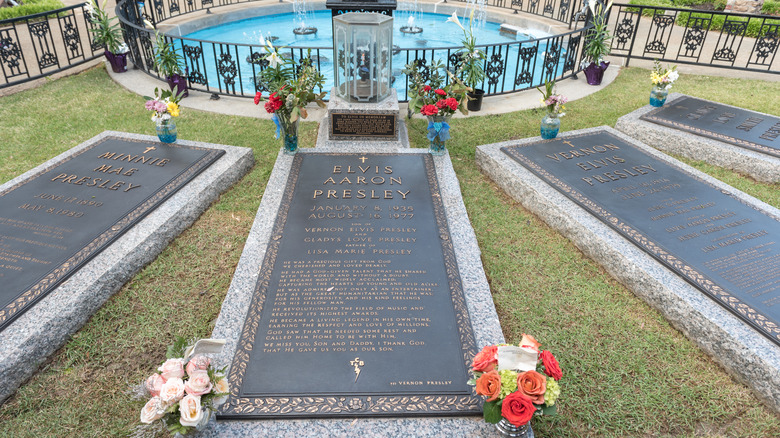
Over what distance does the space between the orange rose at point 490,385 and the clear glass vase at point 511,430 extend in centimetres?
34

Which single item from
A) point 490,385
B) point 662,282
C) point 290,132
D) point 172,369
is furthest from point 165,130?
point 662,282

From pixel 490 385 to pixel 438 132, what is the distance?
3.98 m

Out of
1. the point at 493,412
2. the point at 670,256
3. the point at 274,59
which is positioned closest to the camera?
the point at 493,412

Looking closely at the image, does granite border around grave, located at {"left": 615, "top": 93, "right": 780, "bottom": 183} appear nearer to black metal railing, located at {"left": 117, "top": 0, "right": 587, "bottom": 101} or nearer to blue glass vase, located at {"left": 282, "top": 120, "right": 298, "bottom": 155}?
black metal railing, located at {"left": 117, "top": 0, "right": 587, "bottom": 101}

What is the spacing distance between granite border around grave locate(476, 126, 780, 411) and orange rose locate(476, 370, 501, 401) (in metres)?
2.23

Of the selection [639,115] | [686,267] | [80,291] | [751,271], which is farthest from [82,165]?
[639,115]

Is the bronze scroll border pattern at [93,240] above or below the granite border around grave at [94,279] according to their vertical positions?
above

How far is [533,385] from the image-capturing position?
2486mm

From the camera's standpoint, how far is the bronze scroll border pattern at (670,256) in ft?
11.7

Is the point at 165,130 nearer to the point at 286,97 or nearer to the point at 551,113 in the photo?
the point at 286,97

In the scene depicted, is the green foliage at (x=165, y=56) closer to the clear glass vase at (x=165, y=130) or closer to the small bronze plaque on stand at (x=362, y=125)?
the clear glass vase at (x=165, y=130)

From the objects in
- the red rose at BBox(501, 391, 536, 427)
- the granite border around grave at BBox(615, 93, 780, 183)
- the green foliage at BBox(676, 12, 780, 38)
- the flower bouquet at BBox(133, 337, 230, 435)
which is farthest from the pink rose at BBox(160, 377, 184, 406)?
the green foliage at BBox(676, 12, 780, 38)

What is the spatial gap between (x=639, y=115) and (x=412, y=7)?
1233cm

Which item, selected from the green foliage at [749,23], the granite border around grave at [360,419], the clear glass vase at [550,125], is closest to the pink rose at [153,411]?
the granite border around grave at [360,419]
